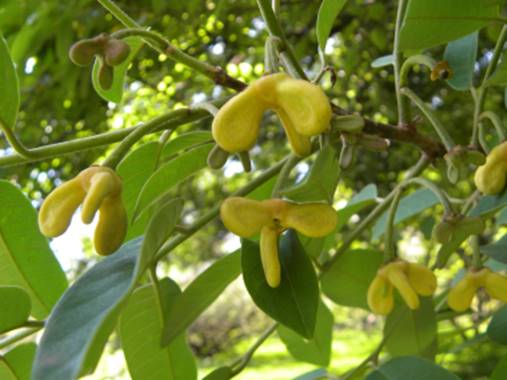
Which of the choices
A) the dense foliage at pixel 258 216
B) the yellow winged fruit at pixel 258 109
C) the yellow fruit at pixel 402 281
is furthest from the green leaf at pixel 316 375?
the yellow winged fruit at pixel 258 109

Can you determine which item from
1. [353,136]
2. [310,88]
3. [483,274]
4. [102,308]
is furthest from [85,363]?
[483,274]

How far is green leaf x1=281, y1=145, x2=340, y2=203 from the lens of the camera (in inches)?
20.8

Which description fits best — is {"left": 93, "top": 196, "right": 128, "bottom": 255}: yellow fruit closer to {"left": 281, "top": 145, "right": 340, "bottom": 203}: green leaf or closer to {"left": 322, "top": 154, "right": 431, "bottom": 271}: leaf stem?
{"left": 281, "top": 145, "right": 340, "bottom": 203}: green leaf

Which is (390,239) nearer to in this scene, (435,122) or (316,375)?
(435,122)

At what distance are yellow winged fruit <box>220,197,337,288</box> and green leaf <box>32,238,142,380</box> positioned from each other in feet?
0.23

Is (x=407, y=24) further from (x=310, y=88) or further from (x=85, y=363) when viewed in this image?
(x=85, y=363)

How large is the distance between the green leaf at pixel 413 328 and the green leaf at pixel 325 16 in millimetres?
299

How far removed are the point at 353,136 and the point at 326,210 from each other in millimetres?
102

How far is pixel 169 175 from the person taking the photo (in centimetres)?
62

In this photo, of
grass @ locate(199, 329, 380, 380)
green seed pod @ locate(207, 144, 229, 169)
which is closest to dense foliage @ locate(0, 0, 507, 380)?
green seed pod @ locate(207, 144, 229, 169)

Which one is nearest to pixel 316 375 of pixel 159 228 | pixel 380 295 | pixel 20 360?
pixel 380 295

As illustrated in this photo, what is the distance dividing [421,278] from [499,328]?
10cm

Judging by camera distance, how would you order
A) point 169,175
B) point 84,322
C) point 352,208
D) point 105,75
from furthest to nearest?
point 352,208, point 169,175, point 105,75, point 84,322

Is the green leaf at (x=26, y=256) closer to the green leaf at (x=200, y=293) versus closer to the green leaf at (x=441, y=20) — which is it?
the green leaf at (x=200, y=293)
